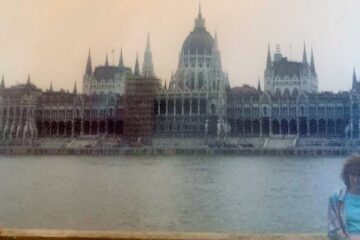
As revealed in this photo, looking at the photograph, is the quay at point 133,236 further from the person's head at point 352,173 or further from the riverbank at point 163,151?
the riverbank at point 163,151

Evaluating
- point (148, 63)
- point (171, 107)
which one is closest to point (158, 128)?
point (171, 107)

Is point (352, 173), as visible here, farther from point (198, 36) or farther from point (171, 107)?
point (171, 107)

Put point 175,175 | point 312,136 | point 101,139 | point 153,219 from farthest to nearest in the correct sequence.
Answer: point 101,139 → point 175,175 → point 312,136 → point 153,219

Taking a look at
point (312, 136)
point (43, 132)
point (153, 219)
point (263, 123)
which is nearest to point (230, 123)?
point (263, 123)

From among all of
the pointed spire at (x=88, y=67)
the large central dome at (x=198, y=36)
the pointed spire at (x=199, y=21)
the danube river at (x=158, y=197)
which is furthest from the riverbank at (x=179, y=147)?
the pointed spire at (x=199, y=21)

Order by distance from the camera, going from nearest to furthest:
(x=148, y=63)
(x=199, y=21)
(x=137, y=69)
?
(x=199, y=21) → (x=148, y=63) → (x=137, y=69)

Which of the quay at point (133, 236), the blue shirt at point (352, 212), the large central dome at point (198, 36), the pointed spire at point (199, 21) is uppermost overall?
the pointed spire at point (199, 21)

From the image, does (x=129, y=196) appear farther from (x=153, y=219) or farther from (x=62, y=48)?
(x=62, y=48)
